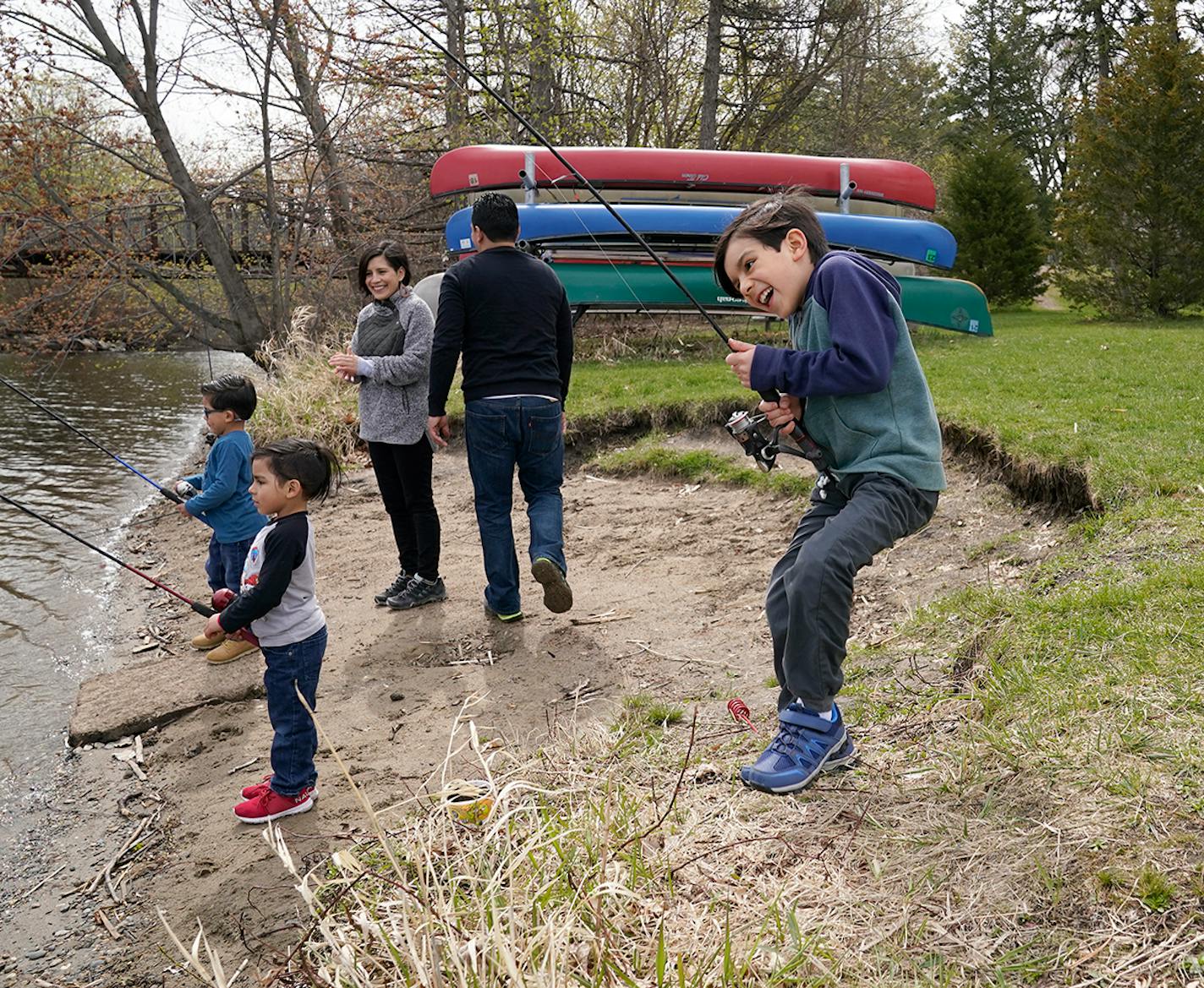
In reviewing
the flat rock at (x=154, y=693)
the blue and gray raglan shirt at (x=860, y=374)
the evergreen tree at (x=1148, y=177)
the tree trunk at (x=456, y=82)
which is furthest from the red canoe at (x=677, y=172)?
the blue and gray raglan shirt at (x=860, y=374)

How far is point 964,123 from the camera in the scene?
35.4 m

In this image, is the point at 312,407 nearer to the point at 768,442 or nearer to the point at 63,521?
the point at 63,521

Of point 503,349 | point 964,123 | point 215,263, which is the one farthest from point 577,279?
point 964,123

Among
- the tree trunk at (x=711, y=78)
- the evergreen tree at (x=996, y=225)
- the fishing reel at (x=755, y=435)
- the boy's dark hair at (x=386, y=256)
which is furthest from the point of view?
the evergreen tree at (x=996, y=225)

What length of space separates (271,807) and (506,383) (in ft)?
7.65

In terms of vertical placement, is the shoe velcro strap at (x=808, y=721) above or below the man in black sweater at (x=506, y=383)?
below

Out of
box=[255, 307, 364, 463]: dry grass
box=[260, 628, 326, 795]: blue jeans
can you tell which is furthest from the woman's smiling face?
box=[255, 307, 364, 463]: dry grass

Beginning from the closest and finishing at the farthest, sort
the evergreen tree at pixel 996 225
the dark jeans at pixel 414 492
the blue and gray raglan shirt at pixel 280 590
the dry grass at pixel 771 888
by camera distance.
→ the dry grass at pixel 771 888 < the blue and gray raglan shirt at pixel 280 590 < the dark jeans at pixel 414 492 < the evergreen tree at pixel 996 225

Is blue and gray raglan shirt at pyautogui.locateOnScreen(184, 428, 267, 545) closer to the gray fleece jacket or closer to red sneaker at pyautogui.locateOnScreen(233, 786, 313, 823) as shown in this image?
the gray fleece jacket

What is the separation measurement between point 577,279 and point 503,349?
583cm

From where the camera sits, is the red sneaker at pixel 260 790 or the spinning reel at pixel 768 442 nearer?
the spinning reel at pixel 768 442

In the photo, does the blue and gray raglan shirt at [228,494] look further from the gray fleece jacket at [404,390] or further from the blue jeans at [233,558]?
the gray fleece jacket at [404,390]

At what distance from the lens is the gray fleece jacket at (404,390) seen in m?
5.57

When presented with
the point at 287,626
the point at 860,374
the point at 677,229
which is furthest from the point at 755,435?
the point at 677,229
